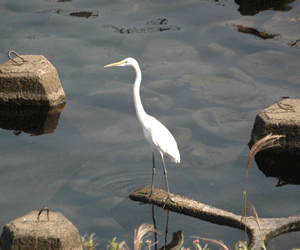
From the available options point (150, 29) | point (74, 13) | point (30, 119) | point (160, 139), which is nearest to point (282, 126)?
point (160, 139)

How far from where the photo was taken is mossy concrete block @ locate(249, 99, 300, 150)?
6.29 metres

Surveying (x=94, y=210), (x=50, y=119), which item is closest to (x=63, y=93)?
(x=50, y=119)

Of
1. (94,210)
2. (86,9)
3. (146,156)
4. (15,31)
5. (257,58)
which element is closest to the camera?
(94,210)

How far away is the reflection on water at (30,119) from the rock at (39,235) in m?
3.21

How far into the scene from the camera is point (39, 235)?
13.6 ft

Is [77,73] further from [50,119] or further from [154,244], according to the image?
[154,244]

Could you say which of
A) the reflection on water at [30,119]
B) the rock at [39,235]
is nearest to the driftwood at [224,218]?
the rock at [39,235]

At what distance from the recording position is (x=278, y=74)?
932 centimetres

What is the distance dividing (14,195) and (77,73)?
3.82 metres

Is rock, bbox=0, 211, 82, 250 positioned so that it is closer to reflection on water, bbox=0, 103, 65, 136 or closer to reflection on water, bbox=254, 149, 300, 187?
reflection on water, bbox=254, 149, 300, 187

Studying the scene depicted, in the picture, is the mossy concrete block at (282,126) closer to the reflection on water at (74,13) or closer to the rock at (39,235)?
the rock at (39,235)

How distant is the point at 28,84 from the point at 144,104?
1964mm

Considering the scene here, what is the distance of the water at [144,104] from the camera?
5.73 meters

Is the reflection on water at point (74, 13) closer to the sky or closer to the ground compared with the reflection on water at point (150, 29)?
closer to the sky
